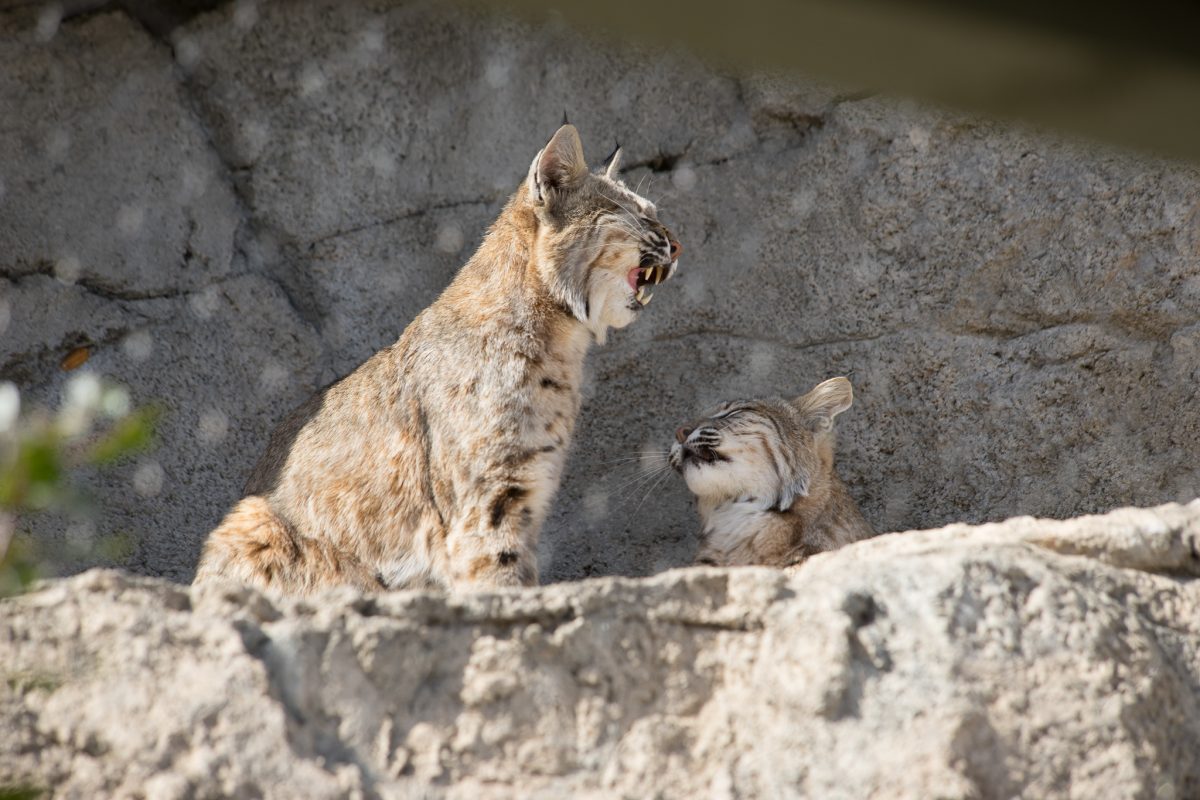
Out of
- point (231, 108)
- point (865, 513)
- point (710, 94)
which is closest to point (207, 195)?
point (231, 108)

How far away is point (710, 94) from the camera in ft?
21.8

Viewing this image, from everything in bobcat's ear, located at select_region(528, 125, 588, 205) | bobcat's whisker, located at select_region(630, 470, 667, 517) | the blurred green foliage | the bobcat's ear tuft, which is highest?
the bobcat's ear tuft

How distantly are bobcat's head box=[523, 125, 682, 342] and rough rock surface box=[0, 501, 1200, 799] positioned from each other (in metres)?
2.10

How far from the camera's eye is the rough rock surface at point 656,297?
6035 mm

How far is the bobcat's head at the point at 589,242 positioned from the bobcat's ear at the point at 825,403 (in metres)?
0.84

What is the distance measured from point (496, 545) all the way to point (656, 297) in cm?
190

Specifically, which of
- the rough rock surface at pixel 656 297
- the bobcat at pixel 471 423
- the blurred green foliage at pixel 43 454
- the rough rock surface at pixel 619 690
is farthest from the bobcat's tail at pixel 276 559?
the blurred green foliage at pixel 43 454

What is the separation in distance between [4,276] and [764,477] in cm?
355

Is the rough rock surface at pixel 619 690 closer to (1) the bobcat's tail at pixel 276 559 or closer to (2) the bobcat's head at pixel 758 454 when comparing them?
(1) the bobcat's tail at pixel 276 559

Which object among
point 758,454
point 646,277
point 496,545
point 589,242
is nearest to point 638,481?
point 758,454

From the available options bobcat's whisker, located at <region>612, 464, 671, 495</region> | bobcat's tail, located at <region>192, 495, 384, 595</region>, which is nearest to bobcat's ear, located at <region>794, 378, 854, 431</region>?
bobcat's whisker, located at <region>612, 464, 671, 495</region>

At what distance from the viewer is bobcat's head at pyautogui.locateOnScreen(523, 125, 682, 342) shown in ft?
18.2

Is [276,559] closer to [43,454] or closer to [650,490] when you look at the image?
[650,490]

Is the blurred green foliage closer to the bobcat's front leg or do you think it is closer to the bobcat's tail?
the bobcat's front leg
